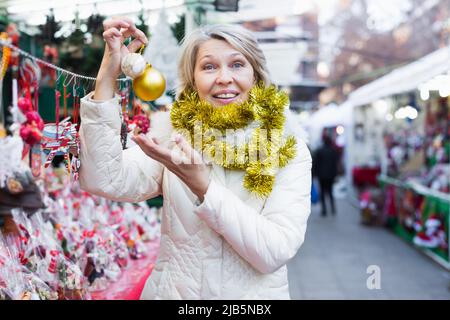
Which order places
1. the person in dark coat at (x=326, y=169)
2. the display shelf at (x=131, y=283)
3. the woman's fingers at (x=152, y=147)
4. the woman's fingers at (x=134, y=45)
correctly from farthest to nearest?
the person in dark coat at (x=326, y=169) → the display shelf at (x=131, y=283) → the woman's fingers at (x=134, y=45) → the woman's fingers at (x=152, y=147)

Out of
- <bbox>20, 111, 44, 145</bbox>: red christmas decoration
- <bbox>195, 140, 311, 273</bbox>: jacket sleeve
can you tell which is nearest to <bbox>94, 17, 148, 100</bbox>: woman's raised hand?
<bbox>195, 140, 311, 273</bbox>: jacket sleeve

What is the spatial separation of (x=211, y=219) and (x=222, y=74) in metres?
0.43

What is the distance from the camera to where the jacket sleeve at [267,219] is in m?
1.29

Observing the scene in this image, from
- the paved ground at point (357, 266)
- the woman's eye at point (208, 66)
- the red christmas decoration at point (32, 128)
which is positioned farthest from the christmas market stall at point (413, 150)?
the woman's eye at point (208, 66)

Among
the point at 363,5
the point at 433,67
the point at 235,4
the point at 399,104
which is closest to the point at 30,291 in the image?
the point at 235,4

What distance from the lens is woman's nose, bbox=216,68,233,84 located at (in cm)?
147

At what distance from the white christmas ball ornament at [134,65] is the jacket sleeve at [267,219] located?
0.34m

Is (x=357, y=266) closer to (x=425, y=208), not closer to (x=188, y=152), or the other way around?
(x=425, y=208)

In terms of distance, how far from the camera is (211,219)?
129 centimetres

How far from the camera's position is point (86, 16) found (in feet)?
7.94

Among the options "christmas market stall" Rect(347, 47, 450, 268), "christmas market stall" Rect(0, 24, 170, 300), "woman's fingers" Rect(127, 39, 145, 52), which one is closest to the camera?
"woman's fingers" Rect(127, 39, 145, 52)

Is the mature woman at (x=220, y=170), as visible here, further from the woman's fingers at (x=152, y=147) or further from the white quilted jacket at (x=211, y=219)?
the woman's fingers at (x=152, y=147)

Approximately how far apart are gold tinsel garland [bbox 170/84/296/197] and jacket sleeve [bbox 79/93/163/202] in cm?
19

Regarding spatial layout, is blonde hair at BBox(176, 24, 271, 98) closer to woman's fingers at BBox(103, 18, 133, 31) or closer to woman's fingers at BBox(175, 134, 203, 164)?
woman's fingers at BBox(103, 18, 133, 31)
